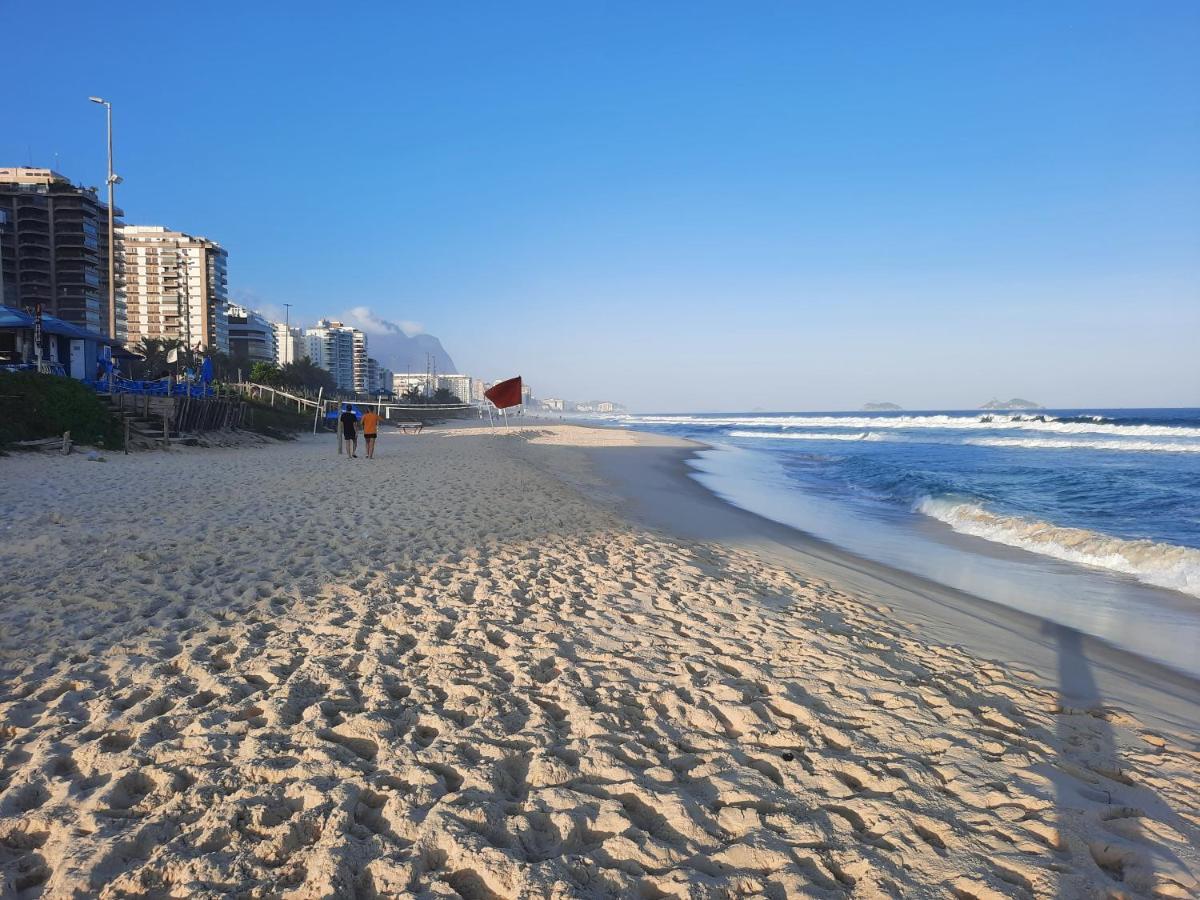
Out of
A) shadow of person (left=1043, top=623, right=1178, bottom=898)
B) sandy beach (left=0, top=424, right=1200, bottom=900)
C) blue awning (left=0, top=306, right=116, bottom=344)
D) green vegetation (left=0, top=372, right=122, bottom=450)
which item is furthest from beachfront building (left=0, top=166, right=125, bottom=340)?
shadow of person (left=1043, top=623, right=1178, bottom=898)

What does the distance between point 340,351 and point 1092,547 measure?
155m

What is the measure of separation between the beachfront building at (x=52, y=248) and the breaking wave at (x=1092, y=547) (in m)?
82.6

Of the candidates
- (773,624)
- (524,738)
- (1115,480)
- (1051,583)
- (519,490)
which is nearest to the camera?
(524,738)

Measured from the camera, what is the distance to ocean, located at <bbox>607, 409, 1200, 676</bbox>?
6.59 meters

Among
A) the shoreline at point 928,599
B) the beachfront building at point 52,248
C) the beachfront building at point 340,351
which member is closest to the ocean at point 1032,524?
the shoreline at point 928,599

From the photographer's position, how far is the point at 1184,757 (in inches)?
133

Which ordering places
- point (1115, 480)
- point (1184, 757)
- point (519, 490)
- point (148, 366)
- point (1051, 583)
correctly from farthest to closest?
point (148, 366), point (1115, 480), point (519, 490), point (1051, 583), point (1184, 757)

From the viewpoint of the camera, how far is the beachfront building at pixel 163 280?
8888 centimetres

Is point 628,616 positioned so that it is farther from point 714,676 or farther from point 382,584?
point 382,584

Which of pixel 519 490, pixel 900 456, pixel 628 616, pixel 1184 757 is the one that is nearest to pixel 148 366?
pixel 519 490

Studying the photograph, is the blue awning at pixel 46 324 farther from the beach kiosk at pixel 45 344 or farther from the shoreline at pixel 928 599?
Answer: the shoreline at pixel 928 599

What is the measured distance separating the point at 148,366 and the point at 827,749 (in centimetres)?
6223

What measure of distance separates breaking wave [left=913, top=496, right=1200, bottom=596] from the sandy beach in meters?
3.77

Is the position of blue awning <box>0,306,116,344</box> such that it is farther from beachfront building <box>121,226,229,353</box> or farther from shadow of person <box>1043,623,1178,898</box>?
beachfront building <box>121,226,229,353</box>
